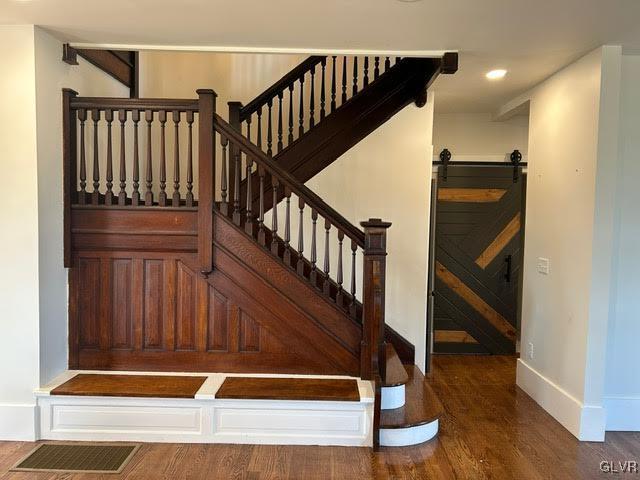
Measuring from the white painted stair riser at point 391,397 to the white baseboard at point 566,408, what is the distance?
48.5 inches

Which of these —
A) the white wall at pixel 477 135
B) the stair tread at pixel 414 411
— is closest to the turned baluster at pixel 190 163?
the stair tread at pixel 414 411

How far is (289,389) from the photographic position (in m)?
3.06

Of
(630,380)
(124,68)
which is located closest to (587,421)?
(630,380)

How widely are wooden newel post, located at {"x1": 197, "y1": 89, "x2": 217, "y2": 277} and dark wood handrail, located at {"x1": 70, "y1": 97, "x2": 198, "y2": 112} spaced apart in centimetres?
10

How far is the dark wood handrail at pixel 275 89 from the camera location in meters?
4.24

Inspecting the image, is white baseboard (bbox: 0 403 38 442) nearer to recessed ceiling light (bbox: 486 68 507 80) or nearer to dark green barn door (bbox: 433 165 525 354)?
dark green barn door (bbox: 433 165 525 354)

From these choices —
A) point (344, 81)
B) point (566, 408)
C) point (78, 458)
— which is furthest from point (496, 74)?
point (78, 458)

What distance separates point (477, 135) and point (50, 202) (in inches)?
169

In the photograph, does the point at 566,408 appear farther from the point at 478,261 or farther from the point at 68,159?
the point at 68,159

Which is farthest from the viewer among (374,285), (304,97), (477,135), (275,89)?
(477,135)

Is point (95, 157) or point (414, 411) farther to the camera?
point (95, 157)

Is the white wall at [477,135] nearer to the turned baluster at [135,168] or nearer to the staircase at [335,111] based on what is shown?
the staircase at [335,111]

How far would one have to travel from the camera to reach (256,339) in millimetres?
3332

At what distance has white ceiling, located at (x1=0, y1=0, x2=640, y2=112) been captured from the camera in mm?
2516
